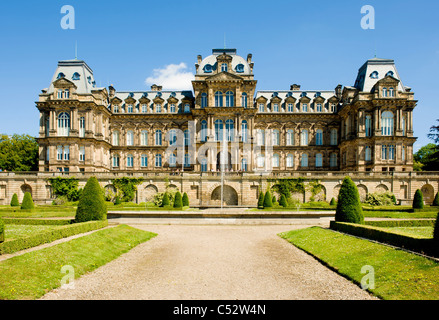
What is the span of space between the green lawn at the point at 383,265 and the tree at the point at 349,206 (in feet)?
11.9

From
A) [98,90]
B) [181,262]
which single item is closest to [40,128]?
[98,90]

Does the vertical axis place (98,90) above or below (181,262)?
A: above

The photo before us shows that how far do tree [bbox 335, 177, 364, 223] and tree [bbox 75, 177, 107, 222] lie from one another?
15621 mm

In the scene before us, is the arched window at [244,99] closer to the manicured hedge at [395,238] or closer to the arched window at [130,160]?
the arched window at [130,160]

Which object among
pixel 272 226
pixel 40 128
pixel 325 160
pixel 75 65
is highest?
pixel 75 65

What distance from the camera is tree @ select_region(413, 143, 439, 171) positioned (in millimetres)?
55144

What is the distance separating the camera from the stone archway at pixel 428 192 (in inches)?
1626

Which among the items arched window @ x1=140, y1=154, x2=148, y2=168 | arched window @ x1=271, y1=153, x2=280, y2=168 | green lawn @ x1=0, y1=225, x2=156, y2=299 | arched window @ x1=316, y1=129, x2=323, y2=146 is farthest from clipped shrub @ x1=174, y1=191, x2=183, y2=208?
arched window @ x1=316, y1=129, x2=323, y2=146

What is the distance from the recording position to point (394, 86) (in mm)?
46688

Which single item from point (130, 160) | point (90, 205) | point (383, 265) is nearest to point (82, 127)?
point (130, 160)

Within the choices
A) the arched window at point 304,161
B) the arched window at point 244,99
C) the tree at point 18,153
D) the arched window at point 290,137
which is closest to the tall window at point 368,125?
the arched window at point 304,161
